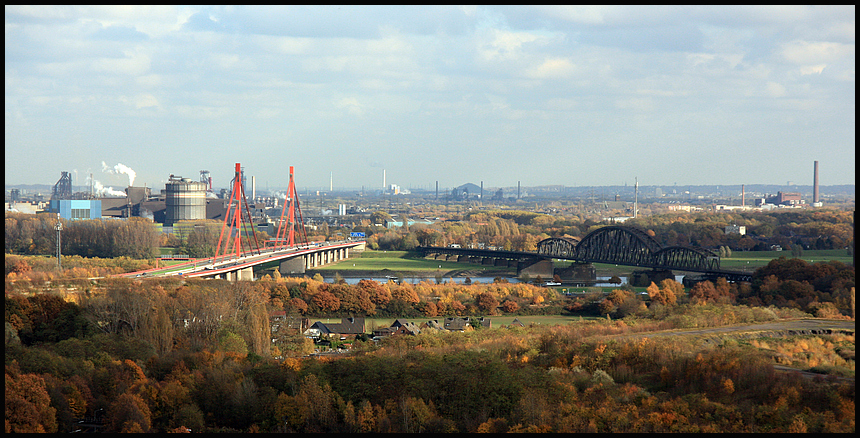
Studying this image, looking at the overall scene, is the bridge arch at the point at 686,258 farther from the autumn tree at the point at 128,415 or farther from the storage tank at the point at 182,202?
the storage tank at the point at 182,202

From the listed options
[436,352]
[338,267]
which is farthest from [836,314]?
[338,267]

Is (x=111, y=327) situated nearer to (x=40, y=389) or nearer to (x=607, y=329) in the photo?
(x=40, y=389)

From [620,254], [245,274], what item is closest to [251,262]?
[245,274]

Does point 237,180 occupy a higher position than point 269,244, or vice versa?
point 237,180

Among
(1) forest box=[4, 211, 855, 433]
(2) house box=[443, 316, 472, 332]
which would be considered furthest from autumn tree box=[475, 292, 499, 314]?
(1) forest box=[4, 211, 855, 433]

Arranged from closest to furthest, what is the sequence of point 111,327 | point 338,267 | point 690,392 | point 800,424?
point 800,424 → point 690,392 → point 111,327 → point 338,267
